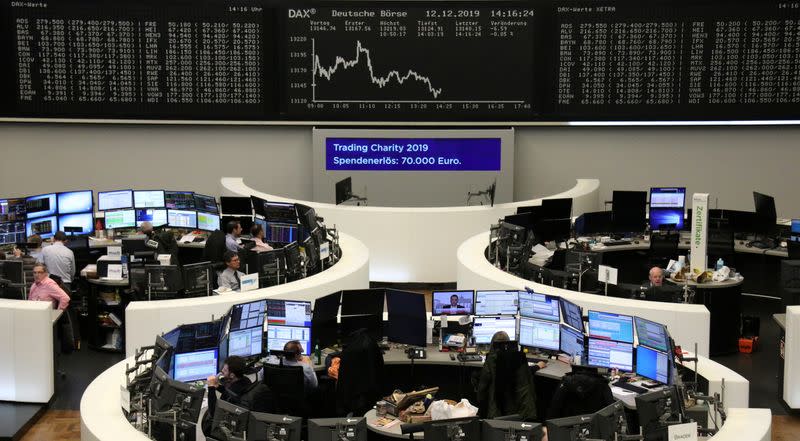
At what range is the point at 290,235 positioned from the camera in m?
13.3

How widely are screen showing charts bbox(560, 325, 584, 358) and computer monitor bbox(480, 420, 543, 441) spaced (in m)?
2.36

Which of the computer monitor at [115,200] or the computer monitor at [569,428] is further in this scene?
the computer monitor at [115,200]

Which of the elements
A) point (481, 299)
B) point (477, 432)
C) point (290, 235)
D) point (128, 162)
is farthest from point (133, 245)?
point (477, 432)

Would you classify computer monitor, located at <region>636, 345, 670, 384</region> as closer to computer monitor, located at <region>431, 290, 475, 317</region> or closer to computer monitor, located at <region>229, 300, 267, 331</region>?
computer monitor, located at <region>431, 290, 475, 317</region>

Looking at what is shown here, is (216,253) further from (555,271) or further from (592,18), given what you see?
(592,18)

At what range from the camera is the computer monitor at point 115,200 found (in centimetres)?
1435

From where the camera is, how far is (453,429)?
7125mm

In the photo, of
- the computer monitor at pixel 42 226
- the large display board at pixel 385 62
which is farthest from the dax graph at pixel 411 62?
the computer monitor at pixel 42 226

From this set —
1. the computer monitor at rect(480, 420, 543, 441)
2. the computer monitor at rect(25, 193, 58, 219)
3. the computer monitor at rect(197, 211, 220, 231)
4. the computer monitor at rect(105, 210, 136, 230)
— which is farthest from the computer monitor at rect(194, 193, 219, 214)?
the computer monitor at rect(480, 420, 543, 441)

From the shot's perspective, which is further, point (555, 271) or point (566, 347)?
point (555, 271)

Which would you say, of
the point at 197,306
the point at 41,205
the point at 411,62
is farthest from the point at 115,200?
the point at 197,306

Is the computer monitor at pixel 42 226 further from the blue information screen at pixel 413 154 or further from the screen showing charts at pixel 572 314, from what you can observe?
the screen showing charts at pixel 572 314

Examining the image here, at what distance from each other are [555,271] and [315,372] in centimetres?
300

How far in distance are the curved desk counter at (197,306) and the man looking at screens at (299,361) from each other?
3.91ft
